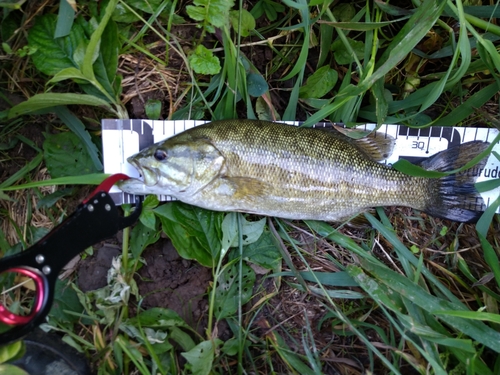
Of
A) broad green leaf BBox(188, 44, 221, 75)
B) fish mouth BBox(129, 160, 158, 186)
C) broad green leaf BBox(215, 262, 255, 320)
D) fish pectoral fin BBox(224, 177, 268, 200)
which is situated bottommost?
broad green leaf BBox(215, 262, 255, 320)

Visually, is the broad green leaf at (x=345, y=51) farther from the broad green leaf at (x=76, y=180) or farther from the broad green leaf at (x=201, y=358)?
the broad green leaf at (x=201, y=358)

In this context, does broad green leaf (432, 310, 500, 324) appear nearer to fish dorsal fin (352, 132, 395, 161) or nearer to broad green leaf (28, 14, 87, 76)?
fish dorsal fin (352, 132, 395, 161)

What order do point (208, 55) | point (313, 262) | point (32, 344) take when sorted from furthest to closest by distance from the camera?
point (313, 262), point (208, 55), point (32, 344)

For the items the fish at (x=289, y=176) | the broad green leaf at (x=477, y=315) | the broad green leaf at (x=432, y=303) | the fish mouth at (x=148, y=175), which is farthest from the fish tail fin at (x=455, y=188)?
the fish mouth at (x=148, y=175)

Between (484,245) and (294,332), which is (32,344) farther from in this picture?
(484,245)

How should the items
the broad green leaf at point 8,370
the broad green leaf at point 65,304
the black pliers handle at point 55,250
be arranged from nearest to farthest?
the black pliers handle at point 55,250
the broad green leaf at point 8,370
the broad green leaf at point 65,304

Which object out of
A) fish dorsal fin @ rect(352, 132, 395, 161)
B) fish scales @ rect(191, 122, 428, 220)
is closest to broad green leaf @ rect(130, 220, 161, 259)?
fish scales @ rect(191, 122, 428, 220)

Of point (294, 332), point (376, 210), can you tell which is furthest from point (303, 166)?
point (294, 332)
